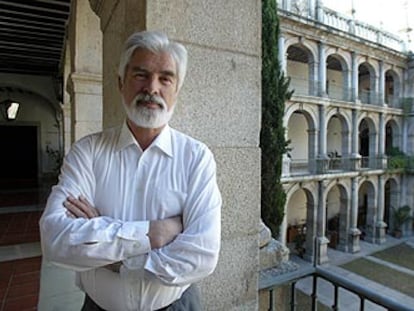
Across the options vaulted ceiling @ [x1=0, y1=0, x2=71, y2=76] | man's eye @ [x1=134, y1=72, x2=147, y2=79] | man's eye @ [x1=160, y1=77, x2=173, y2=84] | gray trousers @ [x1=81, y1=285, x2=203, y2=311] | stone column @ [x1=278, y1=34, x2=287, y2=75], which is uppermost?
stone column @ [x1=278, y1=34, x2=287, y2=75]

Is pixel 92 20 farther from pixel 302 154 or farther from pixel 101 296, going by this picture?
pixel 302 154

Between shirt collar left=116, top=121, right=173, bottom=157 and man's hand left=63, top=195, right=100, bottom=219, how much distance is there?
216mm

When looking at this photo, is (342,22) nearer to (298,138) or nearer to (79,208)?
(298,138)

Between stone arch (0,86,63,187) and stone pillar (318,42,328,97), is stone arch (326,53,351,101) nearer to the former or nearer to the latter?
stone pillar (318,42,328,97)

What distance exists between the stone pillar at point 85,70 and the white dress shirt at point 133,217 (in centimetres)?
277

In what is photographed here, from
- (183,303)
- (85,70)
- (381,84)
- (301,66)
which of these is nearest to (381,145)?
(381,84)

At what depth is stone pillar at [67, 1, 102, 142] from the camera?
354 cm

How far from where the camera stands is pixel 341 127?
620 inches

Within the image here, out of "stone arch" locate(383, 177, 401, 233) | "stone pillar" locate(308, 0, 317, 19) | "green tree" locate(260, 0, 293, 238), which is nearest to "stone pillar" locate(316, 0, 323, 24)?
"stone pillar" locate(308, 0, 317, 19)

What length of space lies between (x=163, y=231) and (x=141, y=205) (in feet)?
0.41

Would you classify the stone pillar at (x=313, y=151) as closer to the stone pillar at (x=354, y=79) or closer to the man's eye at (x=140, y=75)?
A: the stone pillar at (x=354, y=79)

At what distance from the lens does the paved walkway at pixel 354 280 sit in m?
8.85

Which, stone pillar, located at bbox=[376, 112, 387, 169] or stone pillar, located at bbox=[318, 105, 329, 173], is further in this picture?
stone pillar, located at bbox=[376, 112, 387, 169]

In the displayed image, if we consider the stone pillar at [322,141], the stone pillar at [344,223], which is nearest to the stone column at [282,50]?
the stone pillar at [322,141]
